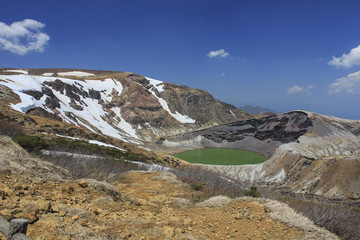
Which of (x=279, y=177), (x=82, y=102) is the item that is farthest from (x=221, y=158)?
(x=82, y=102)

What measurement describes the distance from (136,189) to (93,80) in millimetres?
84231

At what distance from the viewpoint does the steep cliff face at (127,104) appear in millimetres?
53531

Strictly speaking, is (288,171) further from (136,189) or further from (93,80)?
(93,80)

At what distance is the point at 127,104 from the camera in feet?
258

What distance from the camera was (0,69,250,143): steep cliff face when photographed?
A: 176 ft

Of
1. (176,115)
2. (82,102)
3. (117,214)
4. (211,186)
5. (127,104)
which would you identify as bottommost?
(211,186)

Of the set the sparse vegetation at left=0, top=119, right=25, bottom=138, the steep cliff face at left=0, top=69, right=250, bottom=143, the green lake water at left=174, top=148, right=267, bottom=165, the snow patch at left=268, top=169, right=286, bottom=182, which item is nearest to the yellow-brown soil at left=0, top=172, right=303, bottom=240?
the sparse vegetation at left=0, top=119, right=25, bottom=138

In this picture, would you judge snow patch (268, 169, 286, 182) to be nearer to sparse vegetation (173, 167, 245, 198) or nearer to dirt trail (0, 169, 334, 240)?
sparse vegetation (173, 167, 245, 198)

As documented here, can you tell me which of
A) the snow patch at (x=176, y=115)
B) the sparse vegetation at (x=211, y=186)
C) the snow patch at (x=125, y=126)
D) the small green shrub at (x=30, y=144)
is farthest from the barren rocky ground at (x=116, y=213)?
the snow patch at (x=176, y=115)

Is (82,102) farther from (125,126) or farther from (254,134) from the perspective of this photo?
(254,134)

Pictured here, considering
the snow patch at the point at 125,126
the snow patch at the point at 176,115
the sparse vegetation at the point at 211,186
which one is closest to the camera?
the sparse vegetation at the point at 211,186

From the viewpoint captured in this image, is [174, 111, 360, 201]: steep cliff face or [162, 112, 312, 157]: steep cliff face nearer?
[174, 111, 360, 201]: steep cliff face

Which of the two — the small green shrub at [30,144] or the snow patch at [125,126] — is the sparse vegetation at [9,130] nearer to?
the small green shrub at [30,144]

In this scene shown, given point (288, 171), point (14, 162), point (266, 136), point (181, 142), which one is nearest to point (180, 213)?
point (14, 162)
